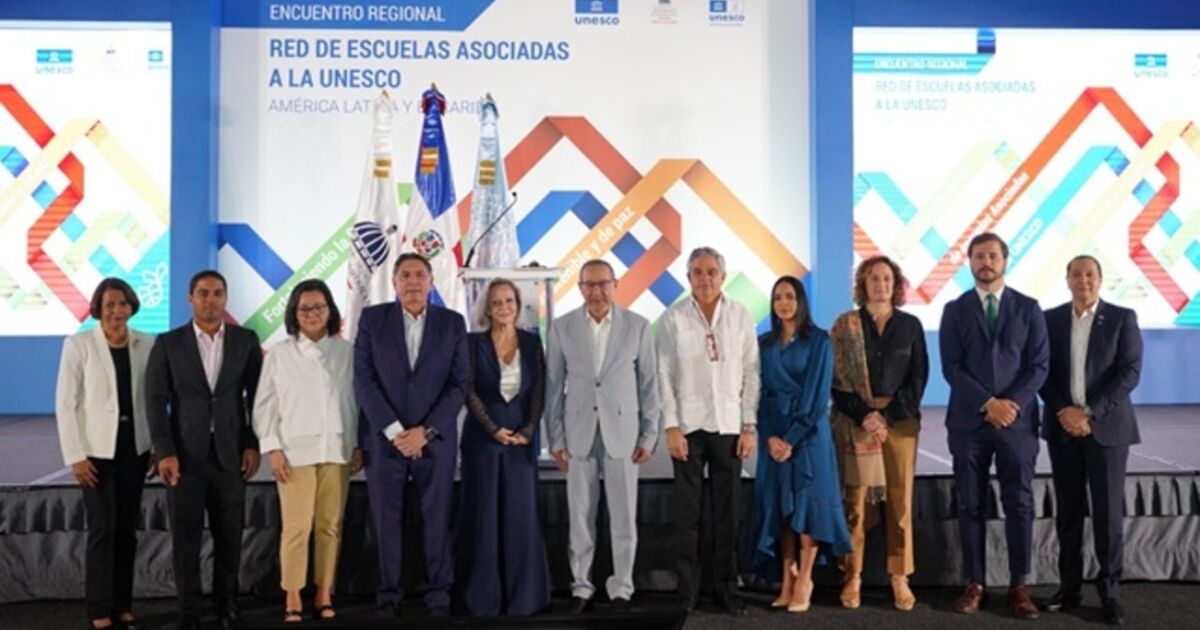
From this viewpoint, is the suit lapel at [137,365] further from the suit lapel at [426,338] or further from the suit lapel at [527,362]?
the suit lapel at [527,362]

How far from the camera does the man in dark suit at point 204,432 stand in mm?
3434

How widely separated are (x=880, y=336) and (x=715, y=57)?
12.6ft

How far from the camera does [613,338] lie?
3727 millimetres

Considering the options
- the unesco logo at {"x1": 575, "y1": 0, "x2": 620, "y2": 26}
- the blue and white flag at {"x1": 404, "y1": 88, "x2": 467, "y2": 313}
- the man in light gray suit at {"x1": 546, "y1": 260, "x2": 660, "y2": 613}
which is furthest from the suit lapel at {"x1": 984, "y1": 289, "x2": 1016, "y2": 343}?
the unesco logo at {"x1": 575, "y1": 0, "x2": 620, "y2": 26}

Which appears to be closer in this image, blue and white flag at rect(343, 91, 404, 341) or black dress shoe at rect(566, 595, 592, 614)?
black dress shoe at rect(566, 595, 592, 614)

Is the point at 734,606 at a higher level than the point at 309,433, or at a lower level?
lower

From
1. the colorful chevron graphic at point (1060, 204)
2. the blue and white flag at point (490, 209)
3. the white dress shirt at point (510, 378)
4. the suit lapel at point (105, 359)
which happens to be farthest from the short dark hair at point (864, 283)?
the colorful chevron graphic at point (1060, 204)

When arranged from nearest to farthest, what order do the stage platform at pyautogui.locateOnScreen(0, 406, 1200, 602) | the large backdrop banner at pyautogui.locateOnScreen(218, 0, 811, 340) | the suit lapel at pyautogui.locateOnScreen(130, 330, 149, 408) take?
the suit lapel at pyautogui.locateOnScreen(130, 330, 149, 408) → the stage platform at pyautogui.locateOnScreen(0, 406, 1200, 602) → the large backdrop banner at pyautogui.locateOnScreen(218, 0, 811, 340)

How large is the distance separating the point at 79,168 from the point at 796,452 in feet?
18.3

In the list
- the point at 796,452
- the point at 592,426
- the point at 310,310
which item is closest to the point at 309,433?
the point at 310,310

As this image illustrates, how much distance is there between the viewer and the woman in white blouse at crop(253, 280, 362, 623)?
3.56 metres

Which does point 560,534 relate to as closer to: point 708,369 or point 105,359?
point 708,369

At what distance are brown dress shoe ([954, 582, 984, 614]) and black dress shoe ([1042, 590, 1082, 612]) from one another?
10.2 inches

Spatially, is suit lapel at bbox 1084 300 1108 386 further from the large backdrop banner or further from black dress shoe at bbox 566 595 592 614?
the large backdrop banner
